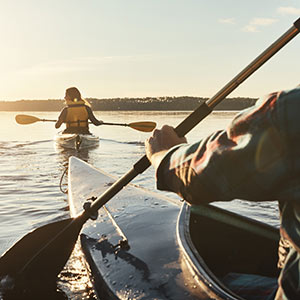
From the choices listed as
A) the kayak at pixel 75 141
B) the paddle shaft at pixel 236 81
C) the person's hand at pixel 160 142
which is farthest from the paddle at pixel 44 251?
the kayak at pixel 75 141

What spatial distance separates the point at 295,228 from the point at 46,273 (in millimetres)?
2640

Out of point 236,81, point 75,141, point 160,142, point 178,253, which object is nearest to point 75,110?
point 75,141

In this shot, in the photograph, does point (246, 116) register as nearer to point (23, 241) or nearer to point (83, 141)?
point (23, 241)

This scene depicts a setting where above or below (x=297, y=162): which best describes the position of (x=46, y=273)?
below

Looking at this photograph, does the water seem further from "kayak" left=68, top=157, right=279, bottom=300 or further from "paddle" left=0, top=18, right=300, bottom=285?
"kayak" left=68, top=157, right=279, bottom=300

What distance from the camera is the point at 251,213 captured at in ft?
22.1

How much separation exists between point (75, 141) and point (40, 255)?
9.74 metres

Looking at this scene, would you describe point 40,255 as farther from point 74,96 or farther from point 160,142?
point 74,96

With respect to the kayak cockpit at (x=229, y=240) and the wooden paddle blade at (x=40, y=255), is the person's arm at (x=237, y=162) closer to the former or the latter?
the kayak cockpit at (x=229, y=240)

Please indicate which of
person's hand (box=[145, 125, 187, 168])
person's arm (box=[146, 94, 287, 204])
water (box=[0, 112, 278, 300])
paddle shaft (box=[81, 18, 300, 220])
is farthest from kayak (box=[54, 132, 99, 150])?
person's arm (box=[146, 94, 287, 204])

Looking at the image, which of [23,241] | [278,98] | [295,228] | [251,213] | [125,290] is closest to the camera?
[278,98]

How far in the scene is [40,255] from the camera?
331 cm

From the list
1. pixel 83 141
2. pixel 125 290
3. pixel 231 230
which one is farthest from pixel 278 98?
pixel 83 141

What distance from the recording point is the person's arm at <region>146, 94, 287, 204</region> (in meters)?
1.08
